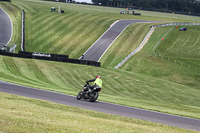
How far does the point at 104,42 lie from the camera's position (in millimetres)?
84812

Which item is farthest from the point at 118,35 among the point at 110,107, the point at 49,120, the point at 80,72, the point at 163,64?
Result: the point at 49,120

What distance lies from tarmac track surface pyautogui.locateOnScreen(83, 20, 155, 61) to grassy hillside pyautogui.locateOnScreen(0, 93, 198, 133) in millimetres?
52507

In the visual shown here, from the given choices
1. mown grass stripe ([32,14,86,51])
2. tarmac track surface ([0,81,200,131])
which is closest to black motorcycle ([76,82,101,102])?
tarmac track surface ([0,81,200,131])

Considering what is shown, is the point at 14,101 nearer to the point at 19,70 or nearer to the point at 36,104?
the point at 36,104

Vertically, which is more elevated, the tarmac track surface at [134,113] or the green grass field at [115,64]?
the tarmac track surface at [134,113]

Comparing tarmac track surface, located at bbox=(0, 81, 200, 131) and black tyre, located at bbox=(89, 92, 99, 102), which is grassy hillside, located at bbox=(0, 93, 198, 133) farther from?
black tyre, located at bbox=(89, 92, 99, 102)

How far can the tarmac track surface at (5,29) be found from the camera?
80.4 metres

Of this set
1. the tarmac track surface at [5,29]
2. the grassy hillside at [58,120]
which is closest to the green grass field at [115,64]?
the grassy hillside at [58,120]

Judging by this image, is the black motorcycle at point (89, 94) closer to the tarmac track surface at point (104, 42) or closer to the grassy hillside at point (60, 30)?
the tarmac track surface at point (104, 42)

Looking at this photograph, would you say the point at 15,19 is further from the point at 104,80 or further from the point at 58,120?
the point at 58,120

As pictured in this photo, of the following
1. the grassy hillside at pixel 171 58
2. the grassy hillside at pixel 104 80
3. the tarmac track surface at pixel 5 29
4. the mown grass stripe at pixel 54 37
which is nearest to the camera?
the grassy hillside at pixel 104 80

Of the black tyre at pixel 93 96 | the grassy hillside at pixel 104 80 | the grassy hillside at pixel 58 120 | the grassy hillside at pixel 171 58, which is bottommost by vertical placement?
the grassy hillside at pixel 171 58

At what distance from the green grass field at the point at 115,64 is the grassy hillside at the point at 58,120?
0.43m

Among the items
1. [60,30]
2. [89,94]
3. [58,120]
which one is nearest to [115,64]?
[60,30]
